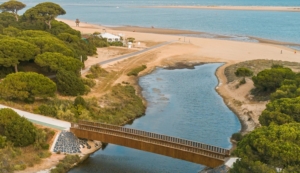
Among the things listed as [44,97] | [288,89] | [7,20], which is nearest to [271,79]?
[288,89]

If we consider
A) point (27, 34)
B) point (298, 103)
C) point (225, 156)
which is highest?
point (27, 34)

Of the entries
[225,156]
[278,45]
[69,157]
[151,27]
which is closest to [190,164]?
[225,156]

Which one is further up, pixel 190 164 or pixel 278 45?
pixel 278 45

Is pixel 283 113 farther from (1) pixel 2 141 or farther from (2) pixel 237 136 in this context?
(1) pixel 2 141

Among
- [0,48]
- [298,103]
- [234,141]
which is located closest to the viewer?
[298,103]

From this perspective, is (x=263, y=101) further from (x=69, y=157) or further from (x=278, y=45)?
(x=278, y=45)

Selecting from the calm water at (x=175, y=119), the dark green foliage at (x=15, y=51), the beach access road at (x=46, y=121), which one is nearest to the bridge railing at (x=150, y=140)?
the beach access road at (x=46, y=121)
